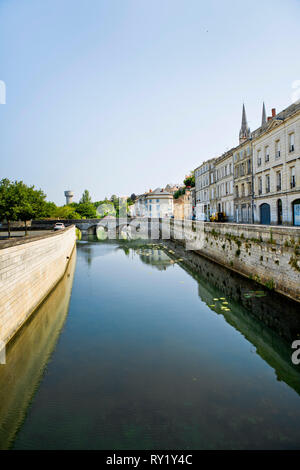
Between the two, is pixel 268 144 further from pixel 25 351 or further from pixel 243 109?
pixel 243 109

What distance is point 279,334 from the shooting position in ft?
31.9

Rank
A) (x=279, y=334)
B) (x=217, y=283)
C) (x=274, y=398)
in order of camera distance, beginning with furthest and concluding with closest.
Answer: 1. (x=217, y=283)
2. (x=279, y=334)
3. (x=274, y=398)

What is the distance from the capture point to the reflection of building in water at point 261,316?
8.23m

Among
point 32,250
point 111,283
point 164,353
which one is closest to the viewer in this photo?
point 164,353

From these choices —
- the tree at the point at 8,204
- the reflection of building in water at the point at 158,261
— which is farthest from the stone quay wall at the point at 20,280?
the tree at the point at 8,204

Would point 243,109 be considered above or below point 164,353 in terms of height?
above

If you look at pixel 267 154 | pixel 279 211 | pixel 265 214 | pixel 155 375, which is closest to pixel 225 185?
pixel 265 214

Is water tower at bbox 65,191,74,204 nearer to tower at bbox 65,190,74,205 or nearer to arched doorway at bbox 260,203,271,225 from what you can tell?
tower at bbox 65,190,74,205

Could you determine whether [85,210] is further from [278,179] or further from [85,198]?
[278,179]

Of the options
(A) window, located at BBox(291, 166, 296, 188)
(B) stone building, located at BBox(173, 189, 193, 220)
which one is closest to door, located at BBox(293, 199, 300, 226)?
(A) window, located at BBox(291, 166, 296, 188)

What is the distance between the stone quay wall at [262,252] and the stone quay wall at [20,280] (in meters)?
9.66

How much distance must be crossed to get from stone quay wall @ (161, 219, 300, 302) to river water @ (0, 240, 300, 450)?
81cm
